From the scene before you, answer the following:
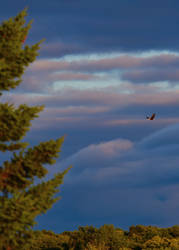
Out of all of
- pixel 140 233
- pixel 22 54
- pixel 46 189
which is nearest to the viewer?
pixel 46 189

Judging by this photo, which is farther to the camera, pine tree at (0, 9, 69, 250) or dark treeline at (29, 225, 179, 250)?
dark treeline at (29, 225, 179, 250)

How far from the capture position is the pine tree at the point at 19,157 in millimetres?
24156

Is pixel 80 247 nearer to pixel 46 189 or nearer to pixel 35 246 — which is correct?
pixel 35 246

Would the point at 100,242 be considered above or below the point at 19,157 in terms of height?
above

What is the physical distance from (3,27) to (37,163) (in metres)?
8.20

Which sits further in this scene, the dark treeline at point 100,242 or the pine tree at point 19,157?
the dark treeline at point 100,242

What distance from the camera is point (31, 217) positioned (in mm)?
23984

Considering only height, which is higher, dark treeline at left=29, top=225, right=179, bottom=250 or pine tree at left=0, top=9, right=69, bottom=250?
dark treeline at left=29, top=225, right=179, bottom=250

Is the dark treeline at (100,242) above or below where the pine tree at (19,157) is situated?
above

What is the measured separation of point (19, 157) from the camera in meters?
26.4

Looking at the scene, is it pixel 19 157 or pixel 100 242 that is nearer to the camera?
pixel 19 157

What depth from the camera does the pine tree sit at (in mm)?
24156

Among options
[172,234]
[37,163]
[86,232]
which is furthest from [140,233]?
[37,163]

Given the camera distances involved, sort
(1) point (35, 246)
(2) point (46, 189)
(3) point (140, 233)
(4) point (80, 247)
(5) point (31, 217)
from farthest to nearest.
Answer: (3) point (140, 233) → (1) point (35, 246) → (4) point (80, 247) → (2) point (46, 189) → (5) point (31, 217)
